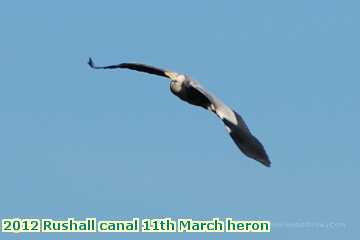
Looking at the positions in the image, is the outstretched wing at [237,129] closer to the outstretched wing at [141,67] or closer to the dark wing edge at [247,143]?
the dark wing edge at [247,143]

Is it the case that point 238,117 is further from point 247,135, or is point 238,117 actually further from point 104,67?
point 104,67

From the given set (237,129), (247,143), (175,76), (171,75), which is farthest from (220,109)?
(171,75)

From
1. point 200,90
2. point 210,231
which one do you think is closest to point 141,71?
point 200,90

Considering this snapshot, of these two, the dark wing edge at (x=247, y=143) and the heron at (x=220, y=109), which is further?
the heron at (x=220, y=109)

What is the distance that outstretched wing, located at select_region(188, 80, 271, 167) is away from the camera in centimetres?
3117

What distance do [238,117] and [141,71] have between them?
17.1 feet

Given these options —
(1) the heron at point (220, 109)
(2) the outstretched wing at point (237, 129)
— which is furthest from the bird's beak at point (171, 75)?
(2) the outstretched wing at point (237, 129)

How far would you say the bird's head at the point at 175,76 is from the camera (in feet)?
115

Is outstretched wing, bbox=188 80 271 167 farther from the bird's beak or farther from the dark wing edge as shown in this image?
the bird's beak

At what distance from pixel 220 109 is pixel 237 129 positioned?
96 centimetres

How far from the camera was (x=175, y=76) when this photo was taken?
35656mm

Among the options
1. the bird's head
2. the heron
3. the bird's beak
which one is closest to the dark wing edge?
the heron

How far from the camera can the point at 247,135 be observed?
3253 cm

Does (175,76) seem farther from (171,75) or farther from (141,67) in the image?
(141,67)
